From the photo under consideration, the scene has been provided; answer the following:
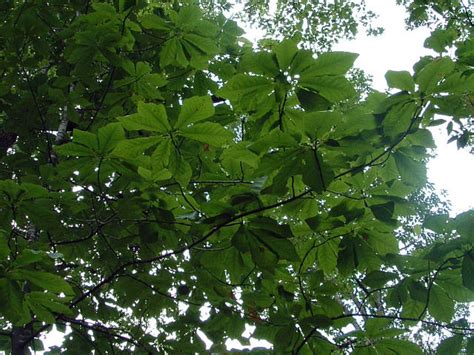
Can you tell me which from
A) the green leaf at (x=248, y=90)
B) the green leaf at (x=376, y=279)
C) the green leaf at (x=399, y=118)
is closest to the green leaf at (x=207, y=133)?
the green leaf at (x=248, y=90)

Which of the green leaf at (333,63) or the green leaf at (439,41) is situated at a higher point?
the green leaf at (439,41)

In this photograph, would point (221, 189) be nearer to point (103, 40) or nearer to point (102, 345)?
point (103, 40)

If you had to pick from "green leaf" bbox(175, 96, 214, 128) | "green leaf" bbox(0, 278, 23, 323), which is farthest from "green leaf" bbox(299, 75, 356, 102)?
"green leaf" bbox(0, 278, 23, 323)

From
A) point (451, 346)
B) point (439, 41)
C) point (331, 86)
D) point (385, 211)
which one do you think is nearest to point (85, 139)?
point (331, 86)

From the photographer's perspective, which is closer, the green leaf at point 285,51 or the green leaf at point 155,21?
the green leaf at point 285,51

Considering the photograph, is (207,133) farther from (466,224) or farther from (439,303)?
(439,303)

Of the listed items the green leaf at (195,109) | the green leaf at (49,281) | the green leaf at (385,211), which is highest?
the green leaf at (195,109)

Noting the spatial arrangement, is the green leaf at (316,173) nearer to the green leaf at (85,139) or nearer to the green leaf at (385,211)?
the green leaf at (385,211)

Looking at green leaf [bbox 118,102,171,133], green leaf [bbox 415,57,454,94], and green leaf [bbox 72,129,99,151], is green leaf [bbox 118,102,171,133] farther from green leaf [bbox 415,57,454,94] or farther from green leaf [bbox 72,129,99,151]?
green leaf [bbox 415,57,454,94]

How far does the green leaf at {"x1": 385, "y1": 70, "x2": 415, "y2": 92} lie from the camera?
3.73 ft

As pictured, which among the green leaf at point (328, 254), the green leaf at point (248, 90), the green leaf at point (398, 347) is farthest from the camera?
the green leaf at point (328, 254)

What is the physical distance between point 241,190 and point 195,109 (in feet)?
1.33

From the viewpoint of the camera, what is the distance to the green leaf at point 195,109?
1164mm

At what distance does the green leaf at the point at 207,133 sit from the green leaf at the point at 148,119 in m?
0.06
